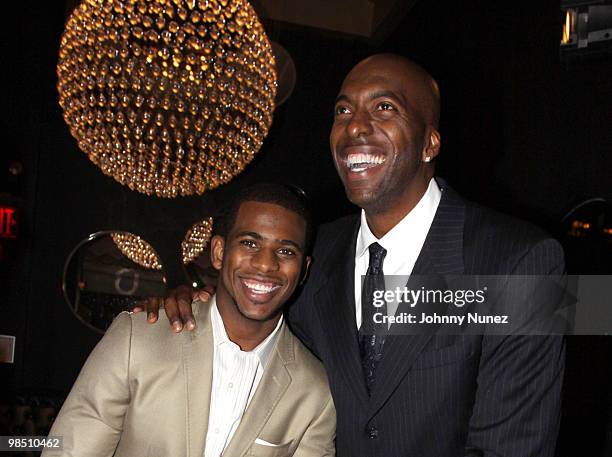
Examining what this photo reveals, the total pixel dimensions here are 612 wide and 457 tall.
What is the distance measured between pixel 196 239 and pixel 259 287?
570cm

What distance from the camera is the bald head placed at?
85.2 inches

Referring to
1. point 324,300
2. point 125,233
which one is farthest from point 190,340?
point 125,233

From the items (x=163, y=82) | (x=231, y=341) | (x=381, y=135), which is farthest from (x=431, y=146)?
(x=163, y=82)

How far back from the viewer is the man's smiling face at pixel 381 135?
211cm

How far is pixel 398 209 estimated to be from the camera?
2174 mm

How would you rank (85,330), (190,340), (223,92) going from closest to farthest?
(190,340), (223,92), (85,330)

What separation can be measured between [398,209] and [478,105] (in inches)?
137

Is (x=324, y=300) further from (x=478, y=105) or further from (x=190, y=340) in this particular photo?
(x=478, y=105)

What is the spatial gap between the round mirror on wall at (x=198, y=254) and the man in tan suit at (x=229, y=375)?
5429 mm

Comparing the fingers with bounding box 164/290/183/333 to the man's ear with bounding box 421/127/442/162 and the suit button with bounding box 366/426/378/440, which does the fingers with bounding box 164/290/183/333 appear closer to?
the suit button with bounding box 366/426/378/440

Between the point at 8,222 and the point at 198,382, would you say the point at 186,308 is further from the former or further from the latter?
the point at 8,222

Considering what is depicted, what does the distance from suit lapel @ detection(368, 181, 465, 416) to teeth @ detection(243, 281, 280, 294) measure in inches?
15.8

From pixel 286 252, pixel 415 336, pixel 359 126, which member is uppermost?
pixel 359 126

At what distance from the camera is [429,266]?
2070 mm
